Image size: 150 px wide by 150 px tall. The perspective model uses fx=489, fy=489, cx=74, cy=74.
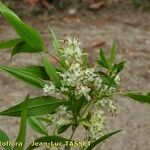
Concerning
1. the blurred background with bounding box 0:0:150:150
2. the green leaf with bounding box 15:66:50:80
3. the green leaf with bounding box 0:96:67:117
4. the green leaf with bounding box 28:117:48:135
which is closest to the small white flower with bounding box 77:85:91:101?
the green leaf with bounding box 0:96:67:117

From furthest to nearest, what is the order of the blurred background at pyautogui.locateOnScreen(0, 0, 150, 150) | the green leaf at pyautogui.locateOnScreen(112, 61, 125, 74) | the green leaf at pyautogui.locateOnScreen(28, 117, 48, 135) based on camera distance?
the blurred background at pyautogui.locateOnScreen(0, 0, 150, 150) < the green leaf at pyautogui.locateOnScreen(28, 117, 48, 135) < the green leaf at pyautogui.locateOnScreen(112, 61, 125, 74)

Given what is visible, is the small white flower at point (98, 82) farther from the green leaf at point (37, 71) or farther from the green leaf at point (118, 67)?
the green leaf at point (37, 71)

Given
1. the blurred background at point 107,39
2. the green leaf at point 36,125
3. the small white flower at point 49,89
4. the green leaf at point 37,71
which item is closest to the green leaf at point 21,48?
the green leaf at point 37,71

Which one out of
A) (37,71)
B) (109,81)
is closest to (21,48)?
(37,71)

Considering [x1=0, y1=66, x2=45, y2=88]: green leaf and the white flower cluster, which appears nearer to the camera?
the white flower cluster

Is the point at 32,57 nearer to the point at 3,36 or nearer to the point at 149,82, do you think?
the point at 3,36

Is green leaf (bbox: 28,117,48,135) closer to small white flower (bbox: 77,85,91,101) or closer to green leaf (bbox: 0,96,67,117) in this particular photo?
green leaf (bbox: 0,96,67,117)
